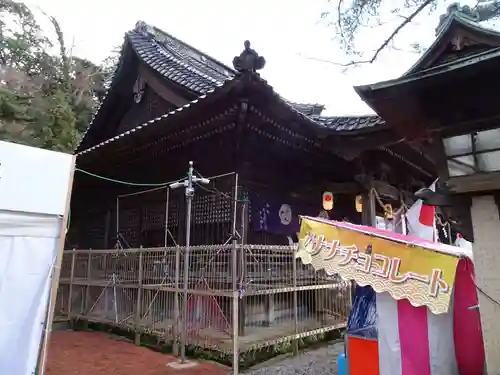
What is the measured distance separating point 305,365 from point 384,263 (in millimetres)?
3097

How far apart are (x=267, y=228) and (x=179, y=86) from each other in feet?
12.7

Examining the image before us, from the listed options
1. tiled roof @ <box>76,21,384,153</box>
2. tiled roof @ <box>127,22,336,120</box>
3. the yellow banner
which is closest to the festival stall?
the yellow banner

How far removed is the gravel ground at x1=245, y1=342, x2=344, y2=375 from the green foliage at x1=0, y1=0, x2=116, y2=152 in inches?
464

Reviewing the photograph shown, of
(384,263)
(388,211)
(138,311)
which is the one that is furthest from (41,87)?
(384,263)

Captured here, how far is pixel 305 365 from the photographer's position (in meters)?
6.16

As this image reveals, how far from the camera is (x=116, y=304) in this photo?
816 cm

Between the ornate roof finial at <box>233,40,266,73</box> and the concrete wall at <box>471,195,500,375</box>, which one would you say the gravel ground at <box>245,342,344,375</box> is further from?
the ornate roof finial at <box>233,40,266,73</box>

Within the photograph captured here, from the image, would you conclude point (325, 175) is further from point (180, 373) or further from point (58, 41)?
point (58, 41)

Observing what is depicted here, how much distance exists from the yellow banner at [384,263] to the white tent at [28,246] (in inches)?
115

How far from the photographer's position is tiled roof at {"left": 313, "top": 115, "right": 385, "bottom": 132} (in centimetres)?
682

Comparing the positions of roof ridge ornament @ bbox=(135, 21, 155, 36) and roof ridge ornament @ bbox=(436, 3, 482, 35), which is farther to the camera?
roof ridge ornament @ bbox=(135, 21, 155, 36)

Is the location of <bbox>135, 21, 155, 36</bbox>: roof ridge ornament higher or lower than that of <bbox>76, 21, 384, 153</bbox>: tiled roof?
higher

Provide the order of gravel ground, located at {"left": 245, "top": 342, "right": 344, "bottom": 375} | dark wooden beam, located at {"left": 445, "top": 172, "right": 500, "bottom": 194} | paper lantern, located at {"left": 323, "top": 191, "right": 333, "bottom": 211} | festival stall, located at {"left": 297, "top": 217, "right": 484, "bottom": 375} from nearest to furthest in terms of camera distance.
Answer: dark wooden beam, located at {"left": 445, "top": 172, "right": 500, "bottom": 194} < festival stall, located at {"left": 297, "top": 217, "right": 484, "bottom": 375} < gravel ground, located at {"left": 245, "top": 342, "right": 344, "bottom": 375} < paper lantern, located at {"left": 323, "top": 191, "right": 333, "bottom": 211}

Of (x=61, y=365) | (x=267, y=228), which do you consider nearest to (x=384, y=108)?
(x=267, y=228)
